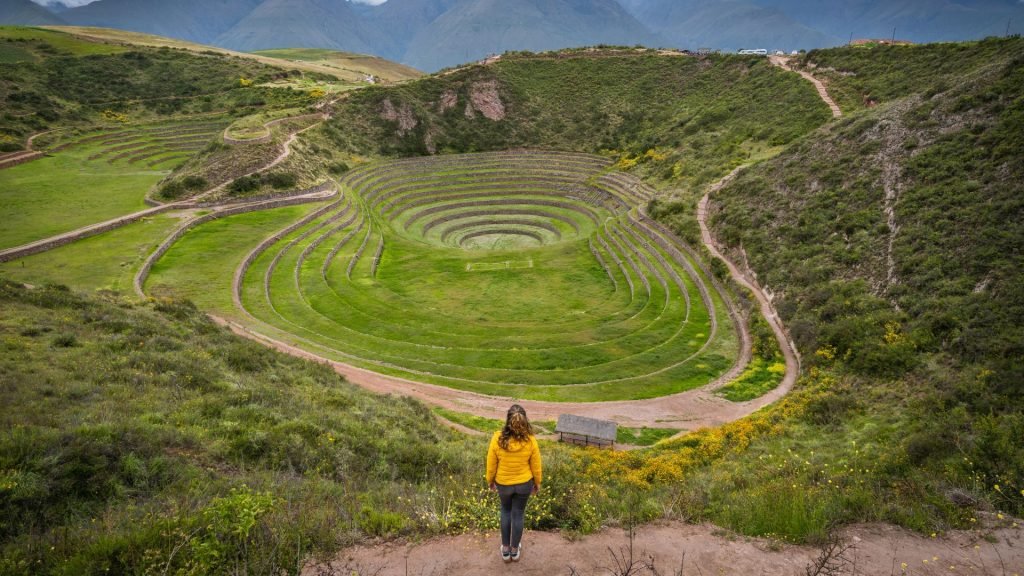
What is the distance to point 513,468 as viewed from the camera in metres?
6.73

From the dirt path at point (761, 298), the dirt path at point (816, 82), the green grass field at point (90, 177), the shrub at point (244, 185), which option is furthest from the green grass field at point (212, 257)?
the dirt path at point (816, 82)

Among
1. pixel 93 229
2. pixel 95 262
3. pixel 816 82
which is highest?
pixel 816 82

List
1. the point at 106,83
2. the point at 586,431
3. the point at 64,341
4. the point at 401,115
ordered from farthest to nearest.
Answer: the point at 106,83 → the point at 401,115 → the point at 586,431 → the point at 64,341

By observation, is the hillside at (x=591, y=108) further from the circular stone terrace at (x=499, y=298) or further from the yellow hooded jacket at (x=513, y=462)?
the yellow hooded jacket at (x=513, y=462)

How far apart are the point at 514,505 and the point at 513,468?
1.88 feet

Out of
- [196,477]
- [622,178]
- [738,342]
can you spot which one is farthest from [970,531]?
[622,178]

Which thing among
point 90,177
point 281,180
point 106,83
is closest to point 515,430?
point 281,180

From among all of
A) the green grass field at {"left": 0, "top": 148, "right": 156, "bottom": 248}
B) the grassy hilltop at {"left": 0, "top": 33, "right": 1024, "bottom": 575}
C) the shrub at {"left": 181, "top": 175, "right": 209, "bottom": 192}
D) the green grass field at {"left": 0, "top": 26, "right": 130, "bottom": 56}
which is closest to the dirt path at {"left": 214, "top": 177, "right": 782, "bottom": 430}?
the grassy hilltop at {"left": 0, "top": 33, "right": 1024, "bottom": 575}

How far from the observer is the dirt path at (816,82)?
44.6m

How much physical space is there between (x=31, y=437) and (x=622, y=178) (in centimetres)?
5349

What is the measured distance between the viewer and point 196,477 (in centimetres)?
866

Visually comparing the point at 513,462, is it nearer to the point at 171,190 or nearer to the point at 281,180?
the point at 281,180

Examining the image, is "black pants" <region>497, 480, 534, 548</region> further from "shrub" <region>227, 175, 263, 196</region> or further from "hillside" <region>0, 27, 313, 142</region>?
"hillside" <region>0, 27, 313, 142</region>

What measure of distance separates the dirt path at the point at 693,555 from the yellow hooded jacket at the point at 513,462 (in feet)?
4.34
